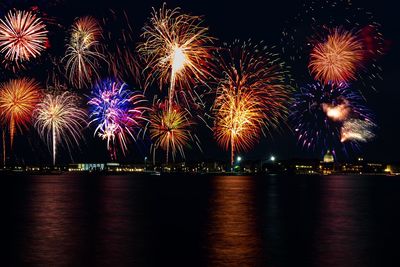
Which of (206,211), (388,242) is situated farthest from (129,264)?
(206,211)

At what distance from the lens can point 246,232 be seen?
3741cm

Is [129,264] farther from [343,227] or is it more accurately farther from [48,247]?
[343,227]

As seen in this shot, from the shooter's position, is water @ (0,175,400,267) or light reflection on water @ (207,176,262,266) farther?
water @ (0,175,400,267)

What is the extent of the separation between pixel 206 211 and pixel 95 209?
35.1 ft

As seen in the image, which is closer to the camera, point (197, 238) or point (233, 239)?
point (233, 239)

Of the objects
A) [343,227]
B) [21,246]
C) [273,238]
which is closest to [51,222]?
[21,246]

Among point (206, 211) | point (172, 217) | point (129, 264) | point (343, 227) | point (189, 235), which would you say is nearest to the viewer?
point (129, 264)

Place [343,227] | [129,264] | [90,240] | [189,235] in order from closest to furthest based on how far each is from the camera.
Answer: [129,264]
[90,240]
[189,235]
[343,227]

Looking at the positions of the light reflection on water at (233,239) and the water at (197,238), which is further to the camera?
the water at (197,238)

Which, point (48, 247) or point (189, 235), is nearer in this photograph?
point (48, 247)

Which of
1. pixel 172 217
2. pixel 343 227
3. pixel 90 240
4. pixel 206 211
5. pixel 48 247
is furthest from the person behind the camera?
pixel 206 211

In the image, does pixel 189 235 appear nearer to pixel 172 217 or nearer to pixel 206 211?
pixel 172 217

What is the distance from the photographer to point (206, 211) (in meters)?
55.0

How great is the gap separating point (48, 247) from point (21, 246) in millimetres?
1463
